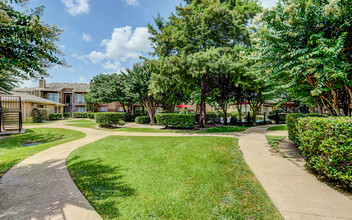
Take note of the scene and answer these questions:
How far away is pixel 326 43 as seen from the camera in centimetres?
403

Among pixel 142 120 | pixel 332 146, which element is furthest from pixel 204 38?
pixel 332 146

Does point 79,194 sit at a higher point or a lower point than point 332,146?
lower

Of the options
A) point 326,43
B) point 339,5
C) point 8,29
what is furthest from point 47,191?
point 339,5

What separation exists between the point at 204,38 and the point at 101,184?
43.4 ft

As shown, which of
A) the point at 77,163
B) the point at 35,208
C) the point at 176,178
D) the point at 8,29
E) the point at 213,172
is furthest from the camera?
the point at 77,163

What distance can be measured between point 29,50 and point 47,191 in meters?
3.14

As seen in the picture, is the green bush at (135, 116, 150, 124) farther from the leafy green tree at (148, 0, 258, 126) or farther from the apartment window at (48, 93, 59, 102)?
the apartment window at (48, 93, 59, 102)

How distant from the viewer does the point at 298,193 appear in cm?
305

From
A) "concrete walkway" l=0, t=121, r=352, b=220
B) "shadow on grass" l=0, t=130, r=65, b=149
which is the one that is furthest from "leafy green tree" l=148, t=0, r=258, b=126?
"shadow on grass" l=0, t=130, r=65, b=149

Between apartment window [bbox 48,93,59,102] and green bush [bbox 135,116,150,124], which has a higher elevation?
apartment window [bbox 48,93,59,102]

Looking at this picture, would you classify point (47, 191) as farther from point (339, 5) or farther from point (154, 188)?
point (339, 5)

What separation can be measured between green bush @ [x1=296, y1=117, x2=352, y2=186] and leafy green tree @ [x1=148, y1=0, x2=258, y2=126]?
7.45 metres

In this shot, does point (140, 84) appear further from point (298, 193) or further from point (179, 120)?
point (298, 193)

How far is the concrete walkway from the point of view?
2533 millimetres
